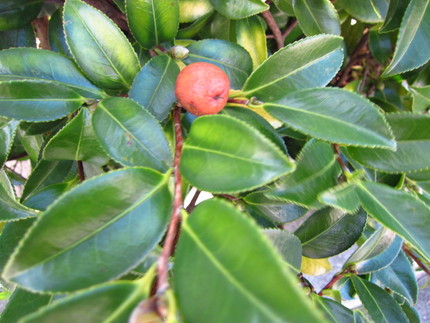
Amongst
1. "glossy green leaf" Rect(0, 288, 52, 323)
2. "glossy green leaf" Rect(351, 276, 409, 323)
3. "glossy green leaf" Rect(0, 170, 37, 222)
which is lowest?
"glossy green leaf" Rect(351, 276, 409, 323)

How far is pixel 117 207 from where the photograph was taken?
36 cm

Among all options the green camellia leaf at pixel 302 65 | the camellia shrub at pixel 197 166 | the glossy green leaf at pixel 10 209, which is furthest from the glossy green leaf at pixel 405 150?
the glossy green leaf at pixel 10 209

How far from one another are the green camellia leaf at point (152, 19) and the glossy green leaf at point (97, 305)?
0.37m

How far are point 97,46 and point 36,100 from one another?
4.0 inches

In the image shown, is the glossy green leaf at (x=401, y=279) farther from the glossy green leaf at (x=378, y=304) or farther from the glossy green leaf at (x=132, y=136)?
the glossy green leaf at (x=132, y=136)

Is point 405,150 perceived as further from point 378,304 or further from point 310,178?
point 378,304

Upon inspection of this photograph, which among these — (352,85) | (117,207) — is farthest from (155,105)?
(352,85)

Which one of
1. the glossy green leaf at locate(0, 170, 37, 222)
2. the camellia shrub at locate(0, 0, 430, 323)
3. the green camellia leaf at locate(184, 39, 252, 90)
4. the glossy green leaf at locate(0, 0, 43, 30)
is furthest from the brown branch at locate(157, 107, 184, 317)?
the glossy green leaf at locate(0, 0, 43, 30)

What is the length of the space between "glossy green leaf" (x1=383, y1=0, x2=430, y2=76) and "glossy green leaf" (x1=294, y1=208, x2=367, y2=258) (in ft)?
0.84

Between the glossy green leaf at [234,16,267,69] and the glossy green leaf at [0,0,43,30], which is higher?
the glossy green leaf at [0,0,43,30]

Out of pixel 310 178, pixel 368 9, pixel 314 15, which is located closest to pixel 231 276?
pixel 310 178

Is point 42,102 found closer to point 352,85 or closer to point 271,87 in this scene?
point 271,87

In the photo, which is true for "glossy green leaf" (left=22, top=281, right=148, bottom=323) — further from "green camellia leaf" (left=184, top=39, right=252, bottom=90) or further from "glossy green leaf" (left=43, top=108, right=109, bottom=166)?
"green camellia leaf" (left=184, top=39, right=252, bottom=90)

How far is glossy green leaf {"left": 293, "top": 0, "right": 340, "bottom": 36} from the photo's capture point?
0.66 m
